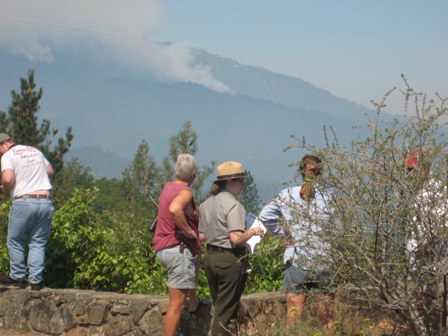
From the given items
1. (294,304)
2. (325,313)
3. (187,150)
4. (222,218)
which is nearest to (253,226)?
(222,218)

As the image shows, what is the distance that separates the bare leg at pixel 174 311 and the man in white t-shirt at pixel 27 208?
1.85m

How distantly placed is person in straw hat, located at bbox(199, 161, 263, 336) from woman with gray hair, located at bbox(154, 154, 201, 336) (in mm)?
126

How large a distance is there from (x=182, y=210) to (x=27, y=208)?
1.97 meters

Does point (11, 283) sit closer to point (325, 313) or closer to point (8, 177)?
point (8, 177)

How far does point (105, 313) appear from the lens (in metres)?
6.75

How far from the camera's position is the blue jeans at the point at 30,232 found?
7105 mm

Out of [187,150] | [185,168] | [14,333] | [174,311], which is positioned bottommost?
[14,333]

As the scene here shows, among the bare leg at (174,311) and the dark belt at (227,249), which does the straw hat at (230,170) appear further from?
the bare leg at (174,311)

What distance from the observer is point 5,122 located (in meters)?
19.1

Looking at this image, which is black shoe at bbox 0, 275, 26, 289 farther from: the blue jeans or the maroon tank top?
the maroon tank top

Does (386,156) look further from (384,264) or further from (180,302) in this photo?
(180,302)

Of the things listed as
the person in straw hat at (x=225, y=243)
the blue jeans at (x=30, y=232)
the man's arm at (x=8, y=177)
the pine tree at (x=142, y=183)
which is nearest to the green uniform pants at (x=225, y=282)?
the person in straw hat at (x=225, y=243)

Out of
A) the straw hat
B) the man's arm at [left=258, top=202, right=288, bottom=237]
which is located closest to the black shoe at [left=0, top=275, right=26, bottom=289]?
the straw hat

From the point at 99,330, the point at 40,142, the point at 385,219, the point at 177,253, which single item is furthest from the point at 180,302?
the point at 40,142
